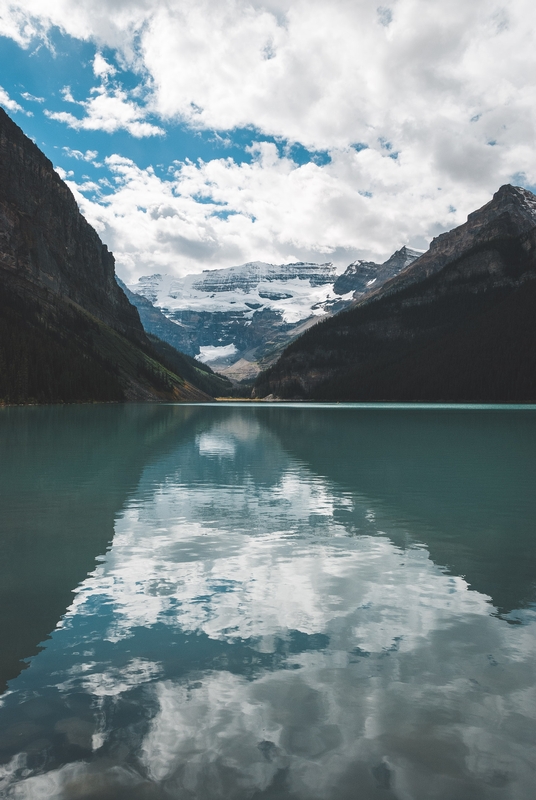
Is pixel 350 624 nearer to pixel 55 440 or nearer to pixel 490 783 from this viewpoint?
pixel 490 783

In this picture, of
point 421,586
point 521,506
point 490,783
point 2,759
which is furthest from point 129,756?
point 521,506

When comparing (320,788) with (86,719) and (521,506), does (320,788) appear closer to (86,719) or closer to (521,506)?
(86,719)

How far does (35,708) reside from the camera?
8.14 metres

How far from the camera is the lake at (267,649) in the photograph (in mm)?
6883

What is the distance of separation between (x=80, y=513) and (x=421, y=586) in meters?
15.5

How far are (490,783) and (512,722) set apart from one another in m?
1.54

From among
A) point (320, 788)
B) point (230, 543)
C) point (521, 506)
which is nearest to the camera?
point (320, 788)

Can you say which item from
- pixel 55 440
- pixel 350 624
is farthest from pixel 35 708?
pixel 55 440

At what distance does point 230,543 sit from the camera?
1880cm

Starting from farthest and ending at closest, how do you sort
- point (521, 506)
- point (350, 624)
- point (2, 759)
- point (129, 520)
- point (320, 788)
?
point (521, 506), point (129, 520), point (350, 624), point (2, 759), point (320, 788)

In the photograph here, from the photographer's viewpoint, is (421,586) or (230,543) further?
(230,543)

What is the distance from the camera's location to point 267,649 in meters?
10.4

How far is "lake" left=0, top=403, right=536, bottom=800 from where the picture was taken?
6.88 m

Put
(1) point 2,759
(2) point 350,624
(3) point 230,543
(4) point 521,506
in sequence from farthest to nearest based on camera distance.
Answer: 1. (4) point 521,506
2. (3) point 230,543
3. (2) point 350,624
4. (1) point 2,759
